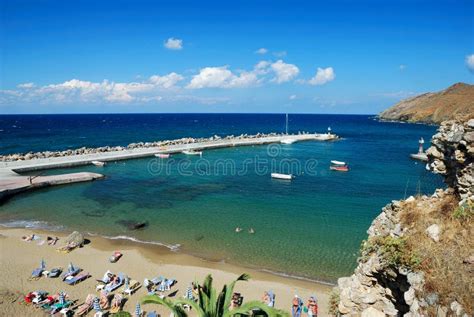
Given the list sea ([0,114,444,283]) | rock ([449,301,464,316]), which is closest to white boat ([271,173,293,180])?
sea ([0,114,444,283])

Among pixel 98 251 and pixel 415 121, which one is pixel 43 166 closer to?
pixel 98 251

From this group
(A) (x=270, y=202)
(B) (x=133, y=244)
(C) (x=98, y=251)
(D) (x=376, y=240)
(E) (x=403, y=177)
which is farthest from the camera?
(E) (x=403, y=177)

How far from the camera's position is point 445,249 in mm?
8391

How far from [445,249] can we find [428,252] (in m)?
0.40

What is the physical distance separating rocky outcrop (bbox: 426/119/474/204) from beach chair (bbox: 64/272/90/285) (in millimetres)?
20316

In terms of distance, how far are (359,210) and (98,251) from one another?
1019 inches

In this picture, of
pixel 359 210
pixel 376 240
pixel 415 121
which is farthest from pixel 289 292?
pixel 415 121

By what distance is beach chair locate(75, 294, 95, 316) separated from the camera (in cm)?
1683

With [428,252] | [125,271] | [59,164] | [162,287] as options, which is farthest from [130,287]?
[59,164]

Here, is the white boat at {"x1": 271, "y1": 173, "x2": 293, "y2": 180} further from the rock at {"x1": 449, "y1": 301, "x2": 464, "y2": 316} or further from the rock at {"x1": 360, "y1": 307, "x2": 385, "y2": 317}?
the rock at {"x1": 449, "y1": 301, "x2": 464, "y2": 316}

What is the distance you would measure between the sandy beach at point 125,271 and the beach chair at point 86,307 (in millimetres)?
783

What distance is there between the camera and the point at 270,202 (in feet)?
126

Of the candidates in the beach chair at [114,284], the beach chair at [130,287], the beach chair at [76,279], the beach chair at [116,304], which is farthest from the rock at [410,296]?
the beach chair at [76,279]

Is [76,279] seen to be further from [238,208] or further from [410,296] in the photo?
[410,296]
